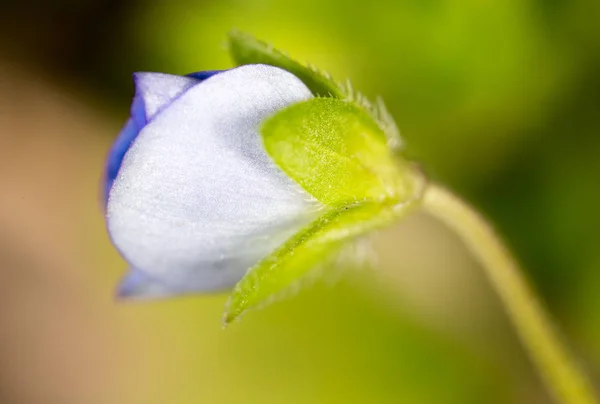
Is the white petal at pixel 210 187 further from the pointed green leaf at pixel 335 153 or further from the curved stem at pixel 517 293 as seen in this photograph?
the curved stem at pixel 517 293

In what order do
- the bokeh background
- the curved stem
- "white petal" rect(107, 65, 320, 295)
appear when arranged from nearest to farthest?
"white petal" rect(107, 65, 320, 295), the curved stem, the bokeh background

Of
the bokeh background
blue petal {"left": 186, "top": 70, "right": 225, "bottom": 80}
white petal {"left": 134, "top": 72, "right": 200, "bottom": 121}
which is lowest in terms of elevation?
the bokeh background

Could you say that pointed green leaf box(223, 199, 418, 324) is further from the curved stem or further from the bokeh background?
the bokeh background

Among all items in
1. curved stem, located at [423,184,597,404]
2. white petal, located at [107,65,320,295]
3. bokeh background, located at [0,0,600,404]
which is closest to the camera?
white petal, located at [107,65,320,295]

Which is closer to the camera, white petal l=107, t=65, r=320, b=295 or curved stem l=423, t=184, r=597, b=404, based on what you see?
white petal l=107, t=65, r=320, b=295

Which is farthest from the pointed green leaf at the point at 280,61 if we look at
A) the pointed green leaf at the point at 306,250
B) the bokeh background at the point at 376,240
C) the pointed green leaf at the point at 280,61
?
the bokeh background at the point at 376,240

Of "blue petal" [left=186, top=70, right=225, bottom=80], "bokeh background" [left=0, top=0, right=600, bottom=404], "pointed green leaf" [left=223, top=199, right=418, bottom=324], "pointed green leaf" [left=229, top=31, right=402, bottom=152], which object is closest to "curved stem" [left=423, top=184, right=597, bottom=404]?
"pointed green leaf" [left=223, top=199, right=418, bottom=324]

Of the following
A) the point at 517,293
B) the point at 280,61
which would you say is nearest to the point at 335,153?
the point at 280,61
